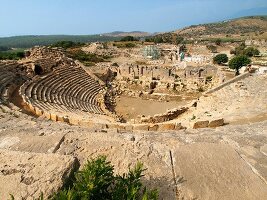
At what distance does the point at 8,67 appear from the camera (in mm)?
22594

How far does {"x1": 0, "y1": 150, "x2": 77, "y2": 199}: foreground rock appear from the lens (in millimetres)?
2898

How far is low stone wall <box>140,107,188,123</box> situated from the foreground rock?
42.6ft

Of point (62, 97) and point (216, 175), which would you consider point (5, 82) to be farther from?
point (216, 175)

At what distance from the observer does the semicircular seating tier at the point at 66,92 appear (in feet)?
56.1

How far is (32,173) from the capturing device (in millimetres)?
3182

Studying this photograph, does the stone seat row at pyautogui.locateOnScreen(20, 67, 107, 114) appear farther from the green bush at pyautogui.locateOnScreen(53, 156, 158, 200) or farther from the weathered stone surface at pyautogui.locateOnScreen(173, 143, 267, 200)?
the green bush at pyautogui.locateOnScreen(53, 156, 158, 200)

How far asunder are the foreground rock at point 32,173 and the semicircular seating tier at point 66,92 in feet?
35.7

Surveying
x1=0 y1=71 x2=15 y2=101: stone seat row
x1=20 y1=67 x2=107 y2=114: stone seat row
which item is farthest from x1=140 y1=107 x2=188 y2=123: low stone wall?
x1=0 y1=71 x2=15 y2=101: stone seat row

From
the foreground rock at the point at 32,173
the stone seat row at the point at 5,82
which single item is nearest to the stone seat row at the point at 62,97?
the stone seat row at the point at 5,82

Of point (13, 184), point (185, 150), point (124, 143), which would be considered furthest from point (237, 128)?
point (13, 184)

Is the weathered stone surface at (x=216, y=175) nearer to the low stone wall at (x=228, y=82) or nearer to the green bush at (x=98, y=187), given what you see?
the green bush at (x=98, y=187)

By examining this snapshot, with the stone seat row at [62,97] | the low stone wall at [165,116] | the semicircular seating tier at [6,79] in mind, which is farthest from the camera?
the stone seat row at [62,97]

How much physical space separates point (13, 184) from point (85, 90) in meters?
22.2

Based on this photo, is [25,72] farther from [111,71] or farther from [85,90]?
[111,71]
